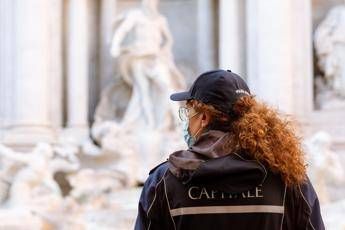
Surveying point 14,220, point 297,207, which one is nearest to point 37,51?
point 14,220

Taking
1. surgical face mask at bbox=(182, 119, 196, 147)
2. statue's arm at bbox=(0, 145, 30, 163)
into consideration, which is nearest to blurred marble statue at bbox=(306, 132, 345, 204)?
statue's arm at bbox=(0, 145, 30, 163)

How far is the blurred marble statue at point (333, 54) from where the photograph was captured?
11472 mm

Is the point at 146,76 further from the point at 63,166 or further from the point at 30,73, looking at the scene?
the point at 63,166

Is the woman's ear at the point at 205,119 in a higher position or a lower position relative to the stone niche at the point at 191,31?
lower

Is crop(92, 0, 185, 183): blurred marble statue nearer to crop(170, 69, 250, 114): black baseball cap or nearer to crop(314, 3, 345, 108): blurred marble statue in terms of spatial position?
crop(314, 3, 345, 108): blurred marble statue

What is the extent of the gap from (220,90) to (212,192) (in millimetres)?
281

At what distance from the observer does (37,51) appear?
11148mm

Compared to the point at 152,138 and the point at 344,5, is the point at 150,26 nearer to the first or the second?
the point at 152,138

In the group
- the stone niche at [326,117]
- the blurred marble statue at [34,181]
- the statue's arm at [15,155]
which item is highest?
the stone niche at [326,117]

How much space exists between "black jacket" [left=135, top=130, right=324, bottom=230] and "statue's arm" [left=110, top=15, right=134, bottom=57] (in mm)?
9398

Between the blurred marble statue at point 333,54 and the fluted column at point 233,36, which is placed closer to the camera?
the blurred marble statue at point 333,54

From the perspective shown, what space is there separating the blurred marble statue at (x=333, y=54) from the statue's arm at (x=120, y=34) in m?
3.06

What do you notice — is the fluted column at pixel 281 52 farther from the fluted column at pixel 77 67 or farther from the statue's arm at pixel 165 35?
the fluted column at pixel 77 67

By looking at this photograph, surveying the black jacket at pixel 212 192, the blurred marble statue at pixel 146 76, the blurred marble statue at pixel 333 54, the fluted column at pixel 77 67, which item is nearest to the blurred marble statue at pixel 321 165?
the blurred marble statue at pixel 333 54
